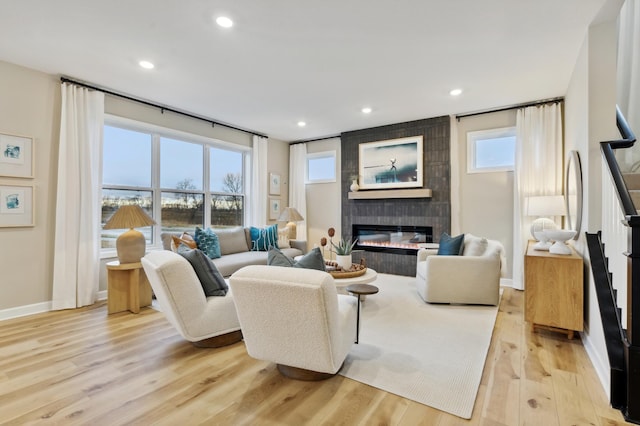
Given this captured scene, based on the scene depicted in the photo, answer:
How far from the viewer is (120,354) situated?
2.54m

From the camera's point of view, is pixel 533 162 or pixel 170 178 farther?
pixel 170 178

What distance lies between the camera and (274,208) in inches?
264

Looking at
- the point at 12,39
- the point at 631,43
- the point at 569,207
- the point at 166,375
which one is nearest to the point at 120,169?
the point at 12,39

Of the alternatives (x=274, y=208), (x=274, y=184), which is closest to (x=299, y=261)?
(x=274, y=208)

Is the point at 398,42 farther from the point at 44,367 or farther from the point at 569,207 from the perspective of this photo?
the point at 44,367

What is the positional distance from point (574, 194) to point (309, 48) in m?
3.16

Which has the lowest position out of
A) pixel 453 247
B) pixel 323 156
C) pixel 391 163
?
pixel 453 247

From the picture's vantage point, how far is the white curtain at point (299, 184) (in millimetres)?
6852

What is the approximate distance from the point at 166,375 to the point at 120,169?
11.0 feet

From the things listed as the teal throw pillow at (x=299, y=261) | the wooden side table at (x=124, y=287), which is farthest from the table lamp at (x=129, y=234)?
the teal throw pillow at (x=299, y=261)

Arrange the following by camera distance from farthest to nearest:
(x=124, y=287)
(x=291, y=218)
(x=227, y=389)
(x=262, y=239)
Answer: (x=291, y=218), (x=262, y=239), (x=124, y=287), (x=227, y=389)

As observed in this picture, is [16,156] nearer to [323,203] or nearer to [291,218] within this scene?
[291,218]

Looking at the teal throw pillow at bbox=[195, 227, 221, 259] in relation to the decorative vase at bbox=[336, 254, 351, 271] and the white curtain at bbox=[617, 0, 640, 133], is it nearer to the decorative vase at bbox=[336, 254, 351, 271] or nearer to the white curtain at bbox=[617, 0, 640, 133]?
the decorative vase at bbox=[336, 254, 351, 271]

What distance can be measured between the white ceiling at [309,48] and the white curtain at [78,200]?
1.17ft
